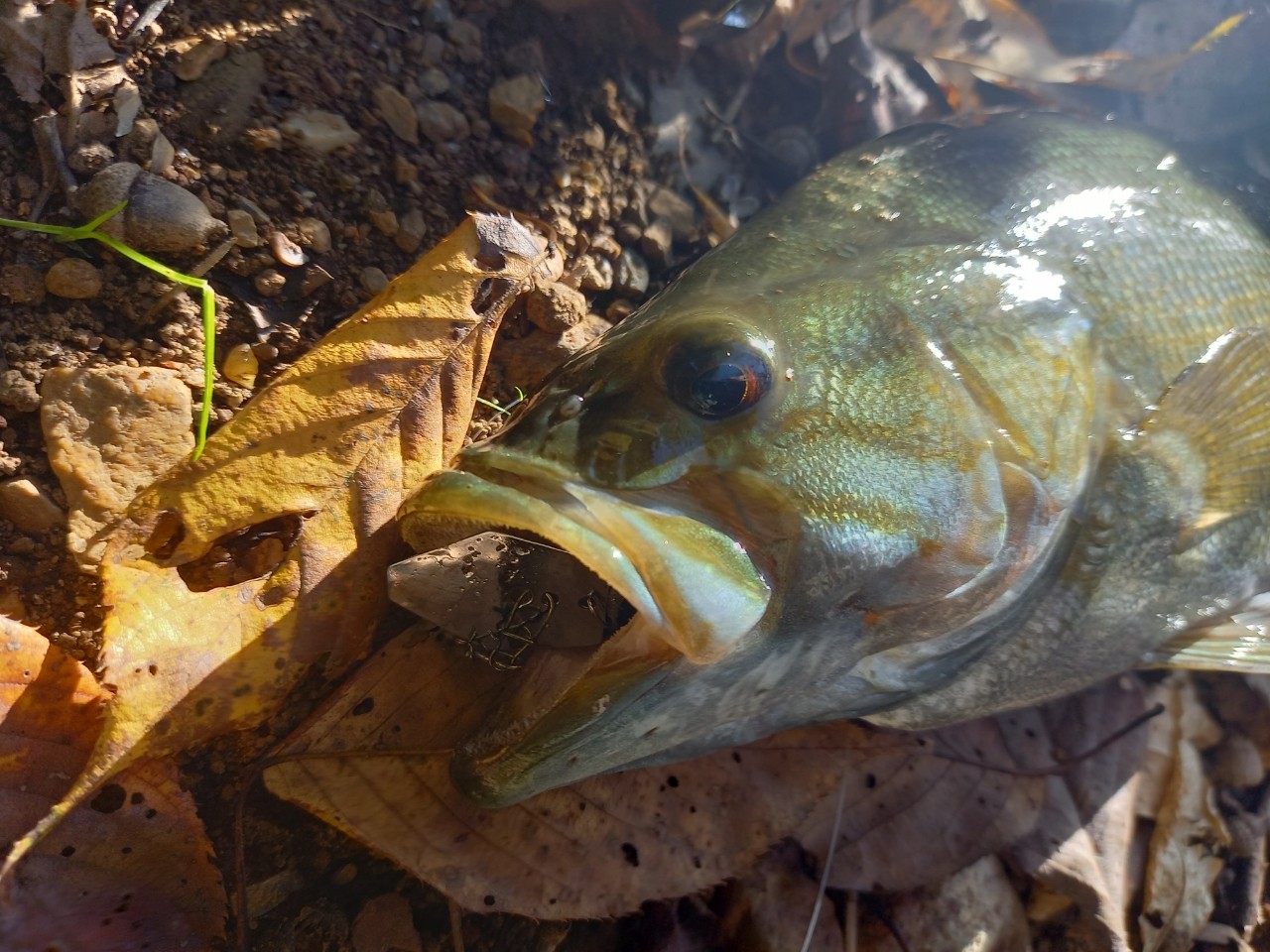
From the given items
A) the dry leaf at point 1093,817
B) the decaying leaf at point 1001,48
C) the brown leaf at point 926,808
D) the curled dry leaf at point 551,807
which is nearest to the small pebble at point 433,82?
the curled dry leaf at point 551,807

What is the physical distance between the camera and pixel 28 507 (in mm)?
1660

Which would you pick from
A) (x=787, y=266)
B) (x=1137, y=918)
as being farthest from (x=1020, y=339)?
(x=1137, y=918)

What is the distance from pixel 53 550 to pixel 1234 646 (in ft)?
10.2

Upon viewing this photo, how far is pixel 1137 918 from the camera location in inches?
99.0

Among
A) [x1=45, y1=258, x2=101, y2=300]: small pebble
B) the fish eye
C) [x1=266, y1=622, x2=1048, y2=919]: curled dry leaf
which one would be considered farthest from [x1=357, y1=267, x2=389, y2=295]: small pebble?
the fish eye

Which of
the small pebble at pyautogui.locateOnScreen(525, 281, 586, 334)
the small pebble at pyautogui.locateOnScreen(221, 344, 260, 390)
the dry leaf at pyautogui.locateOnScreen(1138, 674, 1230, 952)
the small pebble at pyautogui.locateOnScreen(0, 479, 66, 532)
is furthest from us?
the dry leaf at pyautogui.locateOnScreen(1138, 674, 1230, 952)

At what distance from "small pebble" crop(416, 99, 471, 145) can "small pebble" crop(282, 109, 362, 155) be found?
22cm

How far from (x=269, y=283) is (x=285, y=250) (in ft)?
0.31

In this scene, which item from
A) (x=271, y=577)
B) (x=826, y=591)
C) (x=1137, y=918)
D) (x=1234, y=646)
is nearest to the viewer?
(x=826, y=591)

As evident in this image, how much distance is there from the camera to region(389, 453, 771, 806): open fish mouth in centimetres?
123

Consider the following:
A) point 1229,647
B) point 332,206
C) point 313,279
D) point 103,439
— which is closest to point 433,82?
point 332,206

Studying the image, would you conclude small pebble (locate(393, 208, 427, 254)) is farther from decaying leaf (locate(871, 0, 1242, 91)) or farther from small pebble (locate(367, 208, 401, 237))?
decaying leaf (locate(871, 0, 1242, 91))

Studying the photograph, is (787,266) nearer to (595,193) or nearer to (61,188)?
(595,193)

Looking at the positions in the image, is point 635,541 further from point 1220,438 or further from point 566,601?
point 1220,438
